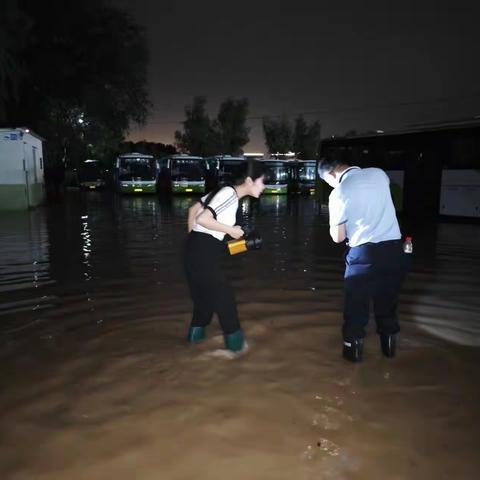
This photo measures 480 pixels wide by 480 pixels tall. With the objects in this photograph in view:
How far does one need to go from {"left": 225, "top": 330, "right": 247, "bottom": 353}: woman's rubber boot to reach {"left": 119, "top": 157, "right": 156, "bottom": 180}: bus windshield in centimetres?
3042

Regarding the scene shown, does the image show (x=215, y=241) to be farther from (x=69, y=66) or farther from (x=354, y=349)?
(x=69, y=66)

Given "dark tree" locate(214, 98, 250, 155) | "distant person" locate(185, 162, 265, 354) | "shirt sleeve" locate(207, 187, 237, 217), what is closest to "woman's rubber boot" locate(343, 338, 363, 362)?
"distant person" locate(185, 162, 265, 354)

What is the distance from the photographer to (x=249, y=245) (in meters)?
4.42

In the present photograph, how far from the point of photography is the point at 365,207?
418 cm

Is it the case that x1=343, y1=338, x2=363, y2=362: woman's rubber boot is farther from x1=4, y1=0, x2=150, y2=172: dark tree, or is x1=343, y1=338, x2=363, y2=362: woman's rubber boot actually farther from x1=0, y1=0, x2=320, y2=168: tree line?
x1=4, y1=0, x2=150, y2=172: dark tree

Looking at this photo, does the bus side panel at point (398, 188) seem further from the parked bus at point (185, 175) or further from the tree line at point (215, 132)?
the tree line at point (215, 132)

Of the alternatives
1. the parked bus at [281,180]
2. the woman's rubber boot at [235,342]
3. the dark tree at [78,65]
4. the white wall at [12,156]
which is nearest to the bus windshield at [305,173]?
the parked bus at [281,180]

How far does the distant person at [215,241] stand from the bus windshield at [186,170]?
100 feet

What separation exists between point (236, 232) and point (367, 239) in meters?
1.09

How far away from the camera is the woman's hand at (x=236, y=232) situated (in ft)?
13.7

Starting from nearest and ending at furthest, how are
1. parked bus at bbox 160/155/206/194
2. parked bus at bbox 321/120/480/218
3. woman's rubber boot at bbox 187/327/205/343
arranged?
woman's rubber boot at bbox 187/327/205/343 → parked bus at bbox 321/120/480/218 → parked bus at bbox 160/155/206/194

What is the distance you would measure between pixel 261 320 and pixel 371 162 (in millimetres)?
15685

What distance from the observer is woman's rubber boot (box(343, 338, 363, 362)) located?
14.8 feet

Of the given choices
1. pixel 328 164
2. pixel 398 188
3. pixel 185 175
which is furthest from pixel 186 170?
pixel 328 164
